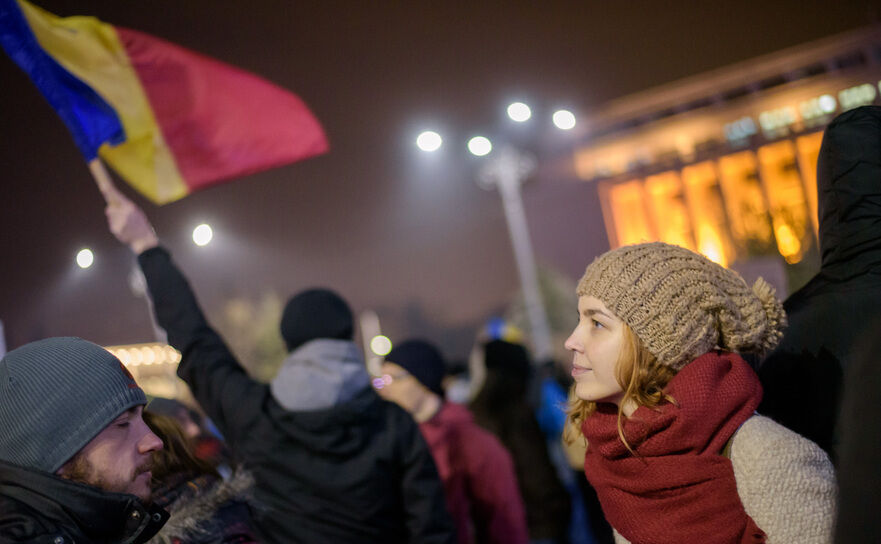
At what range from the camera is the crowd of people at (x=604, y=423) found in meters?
1.96

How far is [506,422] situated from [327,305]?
10.7ft

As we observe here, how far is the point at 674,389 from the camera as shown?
93.6 inches

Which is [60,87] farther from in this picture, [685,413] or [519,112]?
[519,112]

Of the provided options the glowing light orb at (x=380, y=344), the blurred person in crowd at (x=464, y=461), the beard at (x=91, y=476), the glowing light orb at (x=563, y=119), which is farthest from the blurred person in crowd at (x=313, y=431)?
the glowing light orb at (x=380, y=344)

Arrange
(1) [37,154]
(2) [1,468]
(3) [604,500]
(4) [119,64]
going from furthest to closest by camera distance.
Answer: (4) [119,64]
(1) [37,154]
(3) [604,500]
(2) [1,468]

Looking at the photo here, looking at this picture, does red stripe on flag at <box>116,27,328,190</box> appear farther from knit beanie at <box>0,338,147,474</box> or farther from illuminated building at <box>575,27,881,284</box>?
illuminated building at <box>575,27,881,284</box>

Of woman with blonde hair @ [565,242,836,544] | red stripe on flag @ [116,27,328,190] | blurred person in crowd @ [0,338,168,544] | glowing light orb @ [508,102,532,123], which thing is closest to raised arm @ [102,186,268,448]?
red stripe on flag @ [116,27,328,190]

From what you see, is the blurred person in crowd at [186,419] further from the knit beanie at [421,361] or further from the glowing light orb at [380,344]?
the glowing light orb at [380,344]

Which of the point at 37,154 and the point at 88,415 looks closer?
the point at 88,415

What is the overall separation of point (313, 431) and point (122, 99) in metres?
2.65

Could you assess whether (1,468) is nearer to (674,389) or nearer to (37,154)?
(674,389)

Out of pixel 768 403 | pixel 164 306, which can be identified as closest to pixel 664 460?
pixel 768 403

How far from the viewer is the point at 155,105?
4.93 meters

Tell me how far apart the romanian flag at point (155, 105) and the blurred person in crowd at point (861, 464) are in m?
4.00
